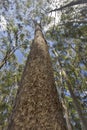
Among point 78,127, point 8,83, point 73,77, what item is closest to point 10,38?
point 8,83

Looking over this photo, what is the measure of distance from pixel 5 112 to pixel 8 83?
2655mm

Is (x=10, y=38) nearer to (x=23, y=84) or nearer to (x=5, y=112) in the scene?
(x=5, y=112)

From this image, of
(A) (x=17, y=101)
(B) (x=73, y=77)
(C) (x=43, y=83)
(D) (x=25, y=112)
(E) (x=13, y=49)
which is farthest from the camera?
(B) (x=73, y=77)

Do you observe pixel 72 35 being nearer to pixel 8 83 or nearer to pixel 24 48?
pixel 24 48

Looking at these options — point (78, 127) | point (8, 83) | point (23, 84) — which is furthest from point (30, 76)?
point (78, 127)

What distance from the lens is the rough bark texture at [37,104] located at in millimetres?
2367

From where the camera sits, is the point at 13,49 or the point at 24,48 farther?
the point at 24,48

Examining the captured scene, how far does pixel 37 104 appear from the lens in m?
2.64

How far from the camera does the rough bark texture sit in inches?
93.2

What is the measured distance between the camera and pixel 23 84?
10.4 ft

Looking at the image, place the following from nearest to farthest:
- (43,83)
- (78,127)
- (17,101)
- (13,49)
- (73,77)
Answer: (17,101) < (43,83) < (13,49) < (73,77) < (78,127)

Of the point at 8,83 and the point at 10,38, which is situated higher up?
the point at 10,38

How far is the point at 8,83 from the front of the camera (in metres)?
17.2

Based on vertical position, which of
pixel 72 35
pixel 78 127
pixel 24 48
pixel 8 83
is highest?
pixel 72 35
